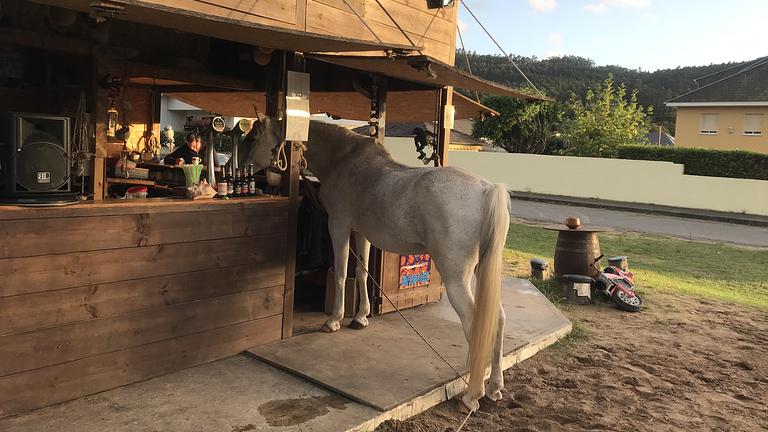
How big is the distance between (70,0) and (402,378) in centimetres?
314

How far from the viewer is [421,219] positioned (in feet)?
14.2

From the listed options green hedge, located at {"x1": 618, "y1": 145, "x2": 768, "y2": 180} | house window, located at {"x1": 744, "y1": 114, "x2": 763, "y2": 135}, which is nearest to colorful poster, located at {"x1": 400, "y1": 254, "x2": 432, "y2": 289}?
green hedge, located at {"x1": 618, "y1": 145, "x2": 768, "y2": 180}

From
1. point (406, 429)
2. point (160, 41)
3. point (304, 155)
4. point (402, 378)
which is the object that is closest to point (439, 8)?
point (304, 155)

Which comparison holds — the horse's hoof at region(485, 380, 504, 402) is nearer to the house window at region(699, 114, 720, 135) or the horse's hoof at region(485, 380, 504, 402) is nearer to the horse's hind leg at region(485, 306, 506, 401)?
the horse's hind leg at region(485, 306, 506, 401)

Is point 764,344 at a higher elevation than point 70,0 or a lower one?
lower

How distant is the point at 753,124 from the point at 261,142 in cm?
3206

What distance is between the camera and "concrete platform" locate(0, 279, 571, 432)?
3.32 metres

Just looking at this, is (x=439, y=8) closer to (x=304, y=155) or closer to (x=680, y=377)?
(x=304, y=155)

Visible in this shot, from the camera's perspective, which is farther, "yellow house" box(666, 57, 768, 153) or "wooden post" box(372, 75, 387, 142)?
"yellow house" box(666, 57, 768, 153)

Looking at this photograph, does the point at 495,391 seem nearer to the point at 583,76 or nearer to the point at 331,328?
the point at 331,328

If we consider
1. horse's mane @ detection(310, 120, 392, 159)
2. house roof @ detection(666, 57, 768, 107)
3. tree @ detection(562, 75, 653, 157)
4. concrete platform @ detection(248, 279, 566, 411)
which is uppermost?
house roof @ detection(666, 57, 768, 107)

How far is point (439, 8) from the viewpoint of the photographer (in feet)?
19.9

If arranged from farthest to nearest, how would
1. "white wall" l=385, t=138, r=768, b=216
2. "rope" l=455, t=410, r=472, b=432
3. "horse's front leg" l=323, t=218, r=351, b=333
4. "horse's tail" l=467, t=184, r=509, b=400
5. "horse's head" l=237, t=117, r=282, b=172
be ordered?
"white wall" l=385, t=138, r=768, b=216, "horse's front leg" l=323, t=218, r=351, b=333, "horse's head" l=237, t=117, r=282, b=172, "horse's tail" l=467, t=184, r=509, b=400, "rope" l=455, t=410, r=472, b=432

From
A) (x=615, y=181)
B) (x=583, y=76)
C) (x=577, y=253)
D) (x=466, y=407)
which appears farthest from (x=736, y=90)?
(x=583, y=76)
